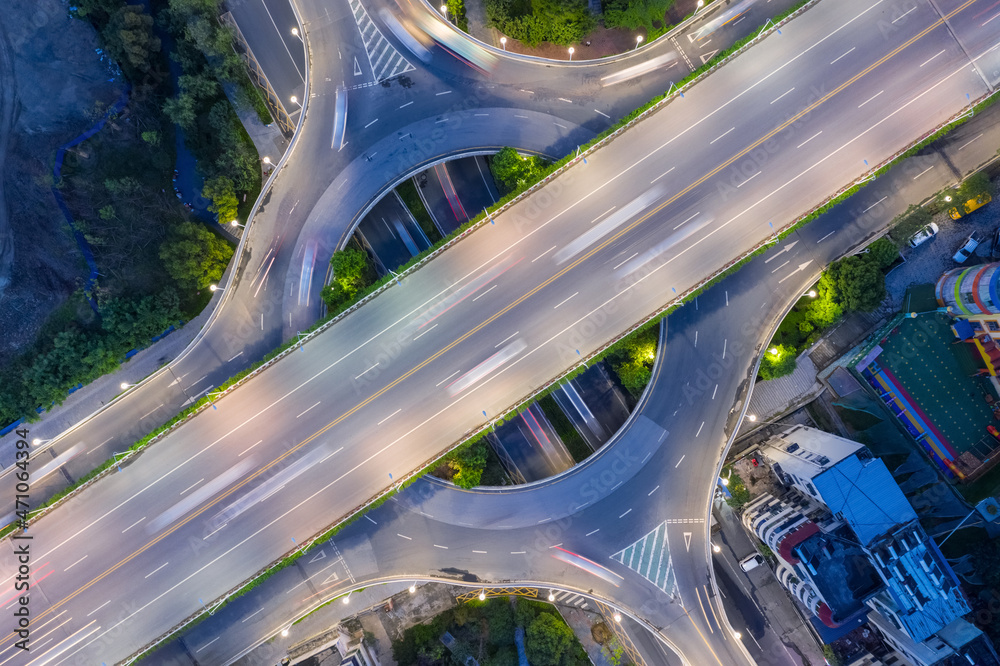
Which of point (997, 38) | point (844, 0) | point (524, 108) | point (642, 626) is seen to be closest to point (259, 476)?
point (642, 626)

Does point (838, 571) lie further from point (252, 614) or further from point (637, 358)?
point (252, 614)

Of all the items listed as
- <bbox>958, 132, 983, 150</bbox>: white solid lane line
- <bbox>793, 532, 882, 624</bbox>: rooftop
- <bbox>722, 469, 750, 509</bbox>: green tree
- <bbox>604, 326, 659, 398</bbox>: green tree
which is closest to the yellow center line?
<bbox>604, 326, 659, 398</bbox>: green tree

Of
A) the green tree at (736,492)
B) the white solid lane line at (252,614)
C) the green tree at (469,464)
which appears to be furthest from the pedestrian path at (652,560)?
the white solid lane line at (252,614)

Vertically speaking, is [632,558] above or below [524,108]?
below

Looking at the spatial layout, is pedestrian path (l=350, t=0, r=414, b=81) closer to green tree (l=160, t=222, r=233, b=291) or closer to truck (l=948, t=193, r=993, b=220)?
green tree (l=160, t=222, r=233, b=291)

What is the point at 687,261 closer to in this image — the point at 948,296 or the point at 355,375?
the point at 948,296

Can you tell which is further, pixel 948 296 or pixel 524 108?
pixel 524 108
